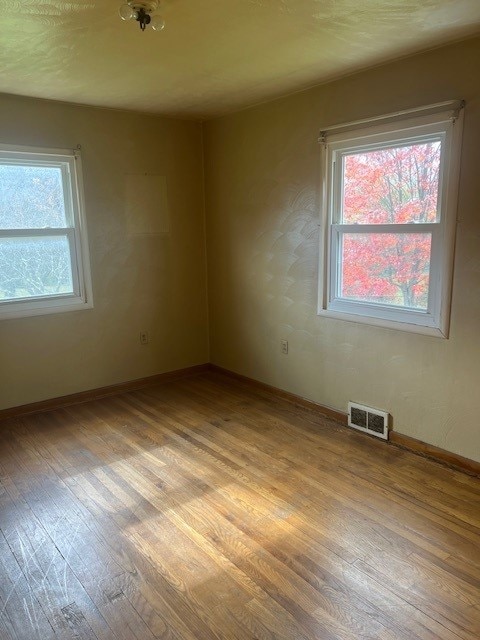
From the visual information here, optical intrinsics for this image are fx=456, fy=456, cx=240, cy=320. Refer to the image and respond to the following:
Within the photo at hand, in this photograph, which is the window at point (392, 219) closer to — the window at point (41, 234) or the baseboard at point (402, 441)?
the baseboard at point (402, 441)

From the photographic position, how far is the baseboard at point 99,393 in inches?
143

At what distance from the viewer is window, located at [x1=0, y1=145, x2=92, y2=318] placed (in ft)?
11.3

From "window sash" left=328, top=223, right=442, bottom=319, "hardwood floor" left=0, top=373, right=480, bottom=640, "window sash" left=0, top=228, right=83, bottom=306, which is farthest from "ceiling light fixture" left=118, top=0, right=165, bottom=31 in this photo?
"hardwood floor" left=0, top=373, right=480, bottom=640

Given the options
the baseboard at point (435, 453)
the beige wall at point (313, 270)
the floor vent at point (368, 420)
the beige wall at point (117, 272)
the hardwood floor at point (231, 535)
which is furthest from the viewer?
the beige wall at point (117, 272)

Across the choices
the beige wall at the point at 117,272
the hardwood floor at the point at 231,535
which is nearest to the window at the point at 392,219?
the hardwood floor at the point at 231,535

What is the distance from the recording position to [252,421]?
3479 millimetres

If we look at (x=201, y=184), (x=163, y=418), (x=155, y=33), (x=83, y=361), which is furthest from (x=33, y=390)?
(x=155, y=33)

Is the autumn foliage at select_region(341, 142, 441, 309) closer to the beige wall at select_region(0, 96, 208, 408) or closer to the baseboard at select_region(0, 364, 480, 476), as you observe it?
the baseboard at select_region(0, 364, 480, 476)

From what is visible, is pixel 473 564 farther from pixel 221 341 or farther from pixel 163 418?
pixel 221 341

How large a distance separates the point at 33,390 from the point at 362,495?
265 cm

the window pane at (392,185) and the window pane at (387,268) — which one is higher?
the window pane at (392,185)

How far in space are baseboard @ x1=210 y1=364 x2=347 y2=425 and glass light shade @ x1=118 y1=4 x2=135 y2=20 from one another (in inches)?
108

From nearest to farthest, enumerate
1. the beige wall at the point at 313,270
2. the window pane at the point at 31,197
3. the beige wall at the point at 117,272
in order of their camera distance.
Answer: the beige wall at the point at 313,270
the window pane at the point at 31,197
the beige wall at the point at 117,272

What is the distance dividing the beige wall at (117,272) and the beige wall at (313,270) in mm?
219
